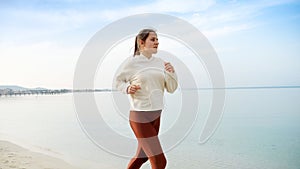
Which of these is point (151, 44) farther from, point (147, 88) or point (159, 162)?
point (159, 162)

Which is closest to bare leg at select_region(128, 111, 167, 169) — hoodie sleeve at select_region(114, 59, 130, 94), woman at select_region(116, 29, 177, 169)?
woman at select_region(116, 29, 177, 169)

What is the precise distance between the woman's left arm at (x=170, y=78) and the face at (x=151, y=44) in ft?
0.49

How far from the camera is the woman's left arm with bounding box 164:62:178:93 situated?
2.17 meters

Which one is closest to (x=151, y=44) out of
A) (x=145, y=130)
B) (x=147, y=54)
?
(x=147, y=54)

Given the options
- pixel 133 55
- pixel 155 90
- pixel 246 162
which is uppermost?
pixel 133 55

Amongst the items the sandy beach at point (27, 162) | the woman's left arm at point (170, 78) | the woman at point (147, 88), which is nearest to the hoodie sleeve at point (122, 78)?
the woman at point (147, 88)

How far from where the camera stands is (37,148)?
6.89 meters

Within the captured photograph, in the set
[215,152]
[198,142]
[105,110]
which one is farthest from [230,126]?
[105,110]

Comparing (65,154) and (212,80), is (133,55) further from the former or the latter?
(65,154)

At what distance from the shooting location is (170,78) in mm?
2193

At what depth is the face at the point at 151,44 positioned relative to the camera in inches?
87.0

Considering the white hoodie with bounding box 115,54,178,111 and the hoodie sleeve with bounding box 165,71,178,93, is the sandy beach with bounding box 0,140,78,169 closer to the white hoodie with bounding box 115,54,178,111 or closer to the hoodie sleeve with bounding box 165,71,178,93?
the white hoodie with bounding box 115,54,178,111

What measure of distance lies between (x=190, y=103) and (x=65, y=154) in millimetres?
4423

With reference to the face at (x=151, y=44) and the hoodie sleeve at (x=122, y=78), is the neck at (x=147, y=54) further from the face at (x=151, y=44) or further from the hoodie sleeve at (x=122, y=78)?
the hoodie sleeve at (x=122, y=78)
